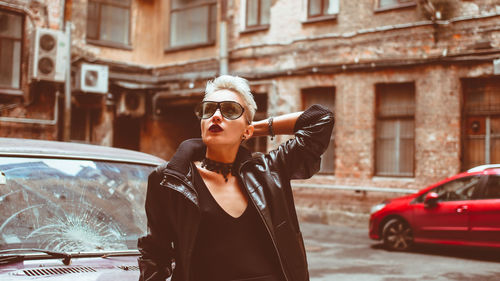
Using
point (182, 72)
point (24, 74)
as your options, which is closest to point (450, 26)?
point (182, 72)

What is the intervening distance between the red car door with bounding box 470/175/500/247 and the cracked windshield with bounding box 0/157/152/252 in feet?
26.2

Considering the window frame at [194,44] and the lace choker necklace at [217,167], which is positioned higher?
the window frame at [194,44]

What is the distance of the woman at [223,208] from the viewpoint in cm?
221

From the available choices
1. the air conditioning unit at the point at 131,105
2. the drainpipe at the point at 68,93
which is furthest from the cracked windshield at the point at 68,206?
the air conditioning unit at the point at 131,105

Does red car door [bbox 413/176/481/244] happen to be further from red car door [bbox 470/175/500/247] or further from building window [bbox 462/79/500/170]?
building window [bbox 462/79/500/170]

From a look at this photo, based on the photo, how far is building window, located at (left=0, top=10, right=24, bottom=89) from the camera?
16.1m

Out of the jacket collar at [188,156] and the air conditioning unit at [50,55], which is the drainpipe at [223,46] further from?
the jacket collar at [188,156]

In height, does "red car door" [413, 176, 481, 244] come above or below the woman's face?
below

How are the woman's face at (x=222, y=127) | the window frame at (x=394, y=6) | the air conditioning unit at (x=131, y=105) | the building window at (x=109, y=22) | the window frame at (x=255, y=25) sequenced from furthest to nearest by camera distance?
the air conditioning unit at (x=131, y=105)
the building window at (x=109, y=22)
the window frame at (x=255, y=25)
the window frame at (x=394, y=6)
the woman's face at (x=222, y=127)

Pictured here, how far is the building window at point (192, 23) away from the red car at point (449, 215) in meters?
8.97

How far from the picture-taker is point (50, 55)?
627 inches

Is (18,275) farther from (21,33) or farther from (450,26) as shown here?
(21,33)

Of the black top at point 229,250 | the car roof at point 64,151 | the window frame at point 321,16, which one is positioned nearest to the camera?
the black top at point 229,250

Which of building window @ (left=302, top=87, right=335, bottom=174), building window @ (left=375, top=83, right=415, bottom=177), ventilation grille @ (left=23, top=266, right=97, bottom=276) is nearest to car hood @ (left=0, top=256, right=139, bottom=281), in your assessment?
ventilation grille @ (left=23, top=266, right=97, bottom=276)
